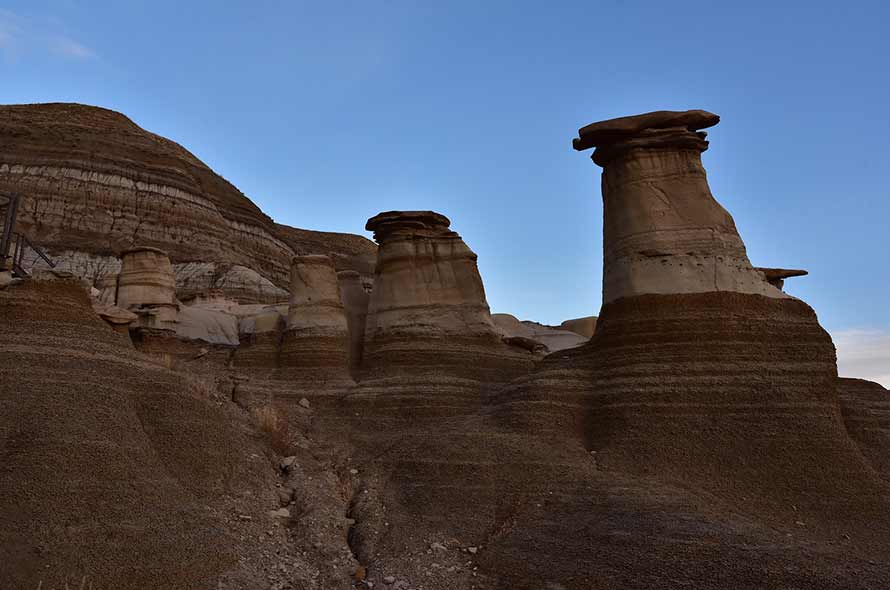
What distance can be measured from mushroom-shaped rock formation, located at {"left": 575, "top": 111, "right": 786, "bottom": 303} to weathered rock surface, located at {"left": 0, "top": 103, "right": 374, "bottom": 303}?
104 feet

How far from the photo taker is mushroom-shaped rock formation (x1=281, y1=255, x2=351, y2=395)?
1978 cm

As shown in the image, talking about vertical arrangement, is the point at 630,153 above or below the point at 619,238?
above

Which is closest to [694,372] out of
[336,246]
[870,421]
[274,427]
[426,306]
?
[870,421]

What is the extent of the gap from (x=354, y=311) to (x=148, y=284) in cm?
967

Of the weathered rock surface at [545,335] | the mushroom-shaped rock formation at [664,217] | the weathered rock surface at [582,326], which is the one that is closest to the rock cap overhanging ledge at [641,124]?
the mushroom-shaped rock formation at [664,217]

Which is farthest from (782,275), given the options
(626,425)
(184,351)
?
(184,351)

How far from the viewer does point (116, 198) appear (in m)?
50.0

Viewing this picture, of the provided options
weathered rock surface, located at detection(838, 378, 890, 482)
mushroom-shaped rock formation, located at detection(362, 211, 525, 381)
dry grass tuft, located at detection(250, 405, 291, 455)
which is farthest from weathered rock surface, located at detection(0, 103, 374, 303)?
weathered rock surface, located at detection(838, 378, 890, 482)

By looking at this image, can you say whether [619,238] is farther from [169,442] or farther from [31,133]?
[31,133]

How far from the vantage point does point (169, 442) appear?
38.8 feet

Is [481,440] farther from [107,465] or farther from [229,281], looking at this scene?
[229,281]

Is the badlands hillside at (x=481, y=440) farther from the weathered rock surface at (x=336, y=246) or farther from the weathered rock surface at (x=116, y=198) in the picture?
the weathered rock surface at (x=336, y=246)

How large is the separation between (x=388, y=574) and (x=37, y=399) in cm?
604

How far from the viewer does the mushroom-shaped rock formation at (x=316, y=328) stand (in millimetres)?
19781
